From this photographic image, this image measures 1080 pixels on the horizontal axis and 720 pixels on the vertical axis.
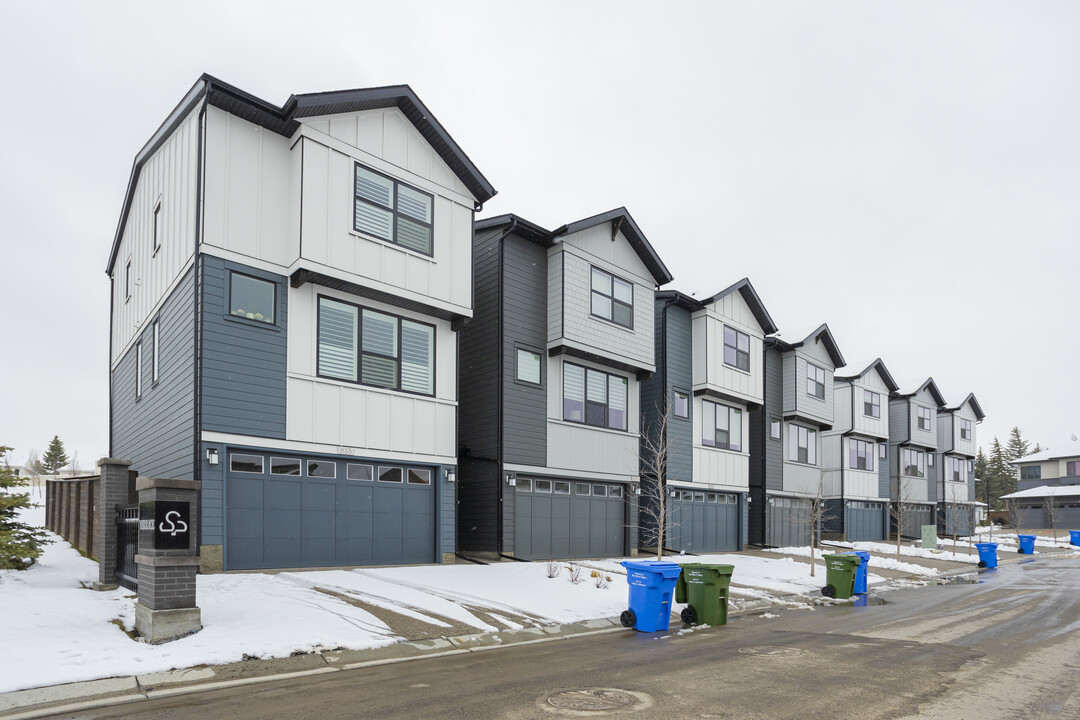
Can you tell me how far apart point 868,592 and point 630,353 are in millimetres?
9503

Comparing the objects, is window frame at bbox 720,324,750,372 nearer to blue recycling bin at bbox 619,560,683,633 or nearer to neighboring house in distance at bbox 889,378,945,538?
blue recycling bin at bbox 619,560,683,633

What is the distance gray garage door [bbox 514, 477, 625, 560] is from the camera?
2125 centimetres

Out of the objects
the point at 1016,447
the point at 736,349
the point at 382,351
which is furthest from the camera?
the point at 1016,447

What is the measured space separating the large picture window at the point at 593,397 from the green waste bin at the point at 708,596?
909 cm

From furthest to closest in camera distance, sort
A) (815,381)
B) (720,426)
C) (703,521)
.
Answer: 1. (815,381)
2. (720,426)
3. (703,521)

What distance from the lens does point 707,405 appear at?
28.4 meters

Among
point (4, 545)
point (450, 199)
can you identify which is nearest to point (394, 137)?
point (450, 199)

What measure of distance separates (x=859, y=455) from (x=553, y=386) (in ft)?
84.1

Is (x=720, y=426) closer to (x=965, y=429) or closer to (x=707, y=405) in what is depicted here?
(x=707, y=405)

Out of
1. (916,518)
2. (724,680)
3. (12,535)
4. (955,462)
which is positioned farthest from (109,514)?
(955,462)

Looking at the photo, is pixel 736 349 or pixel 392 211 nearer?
pixel 392 211

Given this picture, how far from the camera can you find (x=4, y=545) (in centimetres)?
1267

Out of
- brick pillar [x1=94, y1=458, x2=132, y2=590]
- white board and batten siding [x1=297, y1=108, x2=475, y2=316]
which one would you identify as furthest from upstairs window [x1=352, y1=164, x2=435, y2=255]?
brick pillar [x1=94, y1=458, x2=132, y2=590]

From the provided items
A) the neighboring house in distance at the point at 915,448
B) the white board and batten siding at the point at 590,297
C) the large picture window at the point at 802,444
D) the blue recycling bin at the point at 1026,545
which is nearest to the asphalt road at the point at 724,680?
the white board and batten siding at the point at 590,297
